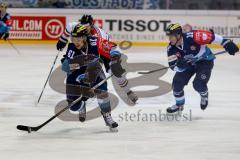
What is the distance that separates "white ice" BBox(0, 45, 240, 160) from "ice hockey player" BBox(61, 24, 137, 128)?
12.2 inches

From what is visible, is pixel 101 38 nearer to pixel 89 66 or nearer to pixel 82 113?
pixel 89 66

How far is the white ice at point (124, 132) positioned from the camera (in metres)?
4.81

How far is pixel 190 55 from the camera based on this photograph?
6.42 metres

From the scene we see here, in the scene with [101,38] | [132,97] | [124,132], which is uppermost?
[101,38]

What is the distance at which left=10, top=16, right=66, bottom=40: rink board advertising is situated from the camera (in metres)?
13.9

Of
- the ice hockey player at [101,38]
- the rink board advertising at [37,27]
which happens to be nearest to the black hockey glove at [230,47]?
the ice hockey player at [101,38]

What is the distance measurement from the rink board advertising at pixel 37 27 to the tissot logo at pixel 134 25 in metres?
0.98

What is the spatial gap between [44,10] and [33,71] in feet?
13.7

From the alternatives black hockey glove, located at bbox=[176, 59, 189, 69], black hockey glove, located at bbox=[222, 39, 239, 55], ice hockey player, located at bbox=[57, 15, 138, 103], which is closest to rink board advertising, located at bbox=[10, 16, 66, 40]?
ice hockey player, located at bbox=[57, 15, 138, 103]

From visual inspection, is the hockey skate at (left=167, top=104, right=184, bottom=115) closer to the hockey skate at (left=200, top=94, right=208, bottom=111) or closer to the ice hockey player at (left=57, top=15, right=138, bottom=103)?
the hockey skate at (left=200, top=94, right=208, bottom=111)

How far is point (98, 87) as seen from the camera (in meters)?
5.60

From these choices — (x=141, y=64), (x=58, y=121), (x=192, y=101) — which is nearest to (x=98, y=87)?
(x=58, y=121)

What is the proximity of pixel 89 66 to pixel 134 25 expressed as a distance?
833 cm

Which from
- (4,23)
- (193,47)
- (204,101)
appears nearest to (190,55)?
(193,47)
